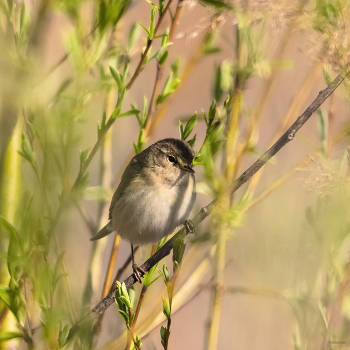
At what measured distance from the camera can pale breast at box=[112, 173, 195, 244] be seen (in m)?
1.67

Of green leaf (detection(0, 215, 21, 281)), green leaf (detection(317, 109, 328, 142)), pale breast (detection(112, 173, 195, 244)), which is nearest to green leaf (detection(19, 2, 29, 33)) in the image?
green leaf (detection(0, 215, 21, 281))

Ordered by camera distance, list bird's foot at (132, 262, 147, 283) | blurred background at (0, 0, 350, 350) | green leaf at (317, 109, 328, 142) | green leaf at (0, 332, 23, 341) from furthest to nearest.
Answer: green leaf at (317, 109, 328, 142)
bird's foot at (132, 262, 147, 283)
green leaf at (0, 332, 23, 341)
blurred background at (0, 0, 350, 350)

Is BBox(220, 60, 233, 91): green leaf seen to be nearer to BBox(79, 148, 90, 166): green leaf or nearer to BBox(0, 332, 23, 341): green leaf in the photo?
BBox(79, 148, 90, 166): green leaf

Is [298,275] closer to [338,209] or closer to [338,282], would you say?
[338,209]

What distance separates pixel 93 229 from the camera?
1397 mm

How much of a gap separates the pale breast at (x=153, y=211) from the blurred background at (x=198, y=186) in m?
0.26

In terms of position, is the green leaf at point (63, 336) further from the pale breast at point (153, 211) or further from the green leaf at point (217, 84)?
the pale breast at point (153, 211)

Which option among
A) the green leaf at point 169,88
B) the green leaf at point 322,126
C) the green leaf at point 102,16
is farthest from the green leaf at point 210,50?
the green leaf at point 102,16

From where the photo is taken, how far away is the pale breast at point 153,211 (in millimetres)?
1665

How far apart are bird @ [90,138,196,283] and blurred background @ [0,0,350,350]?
0.87ft

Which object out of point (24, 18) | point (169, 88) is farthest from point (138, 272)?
point (24, 18)

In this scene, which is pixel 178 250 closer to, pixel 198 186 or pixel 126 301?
pixel 126 301

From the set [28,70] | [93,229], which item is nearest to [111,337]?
[93,229]

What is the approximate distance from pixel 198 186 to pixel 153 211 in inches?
17.3
